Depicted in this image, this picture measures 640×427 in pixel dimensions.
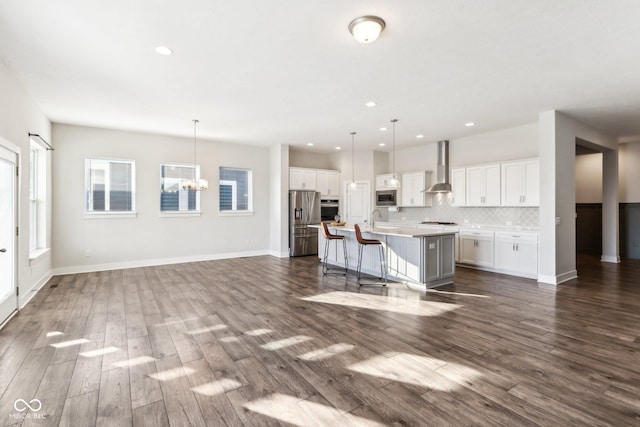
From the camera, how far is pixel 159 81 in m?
4.02

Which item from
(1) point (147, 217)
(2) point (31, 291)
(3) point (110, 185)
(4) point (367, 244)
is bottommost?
(2) point (31, 291)

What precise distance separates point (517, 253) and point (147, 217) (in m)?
7.35

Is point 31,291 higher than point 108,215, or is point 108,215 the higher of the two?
point 108,215

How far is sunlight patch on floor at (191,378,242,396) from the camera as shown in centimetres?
222

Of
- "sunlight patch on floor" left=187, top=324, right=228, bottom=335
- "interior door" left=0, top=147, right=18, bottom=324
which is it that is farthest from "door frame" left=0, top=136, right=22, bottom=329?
"sunlight patch on floor" left=187, top=324, right=228, bottom=335

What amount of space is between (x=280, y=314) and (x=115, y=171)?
16.9ft

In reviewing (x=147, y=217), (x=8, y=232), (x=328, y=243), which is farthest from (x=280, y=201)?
(x=8, y=232)

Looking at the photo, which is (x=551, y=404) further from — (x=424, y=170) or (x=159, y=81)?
(x=424, y=170)

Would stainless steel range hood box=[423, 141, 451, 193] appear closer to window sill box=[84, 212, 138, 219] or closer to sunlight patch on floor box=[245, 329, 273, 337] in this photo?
sunlight patch on floor box=[245, 329, 273, 337]

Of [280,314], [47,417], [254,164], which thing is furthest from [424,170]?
[47,417]

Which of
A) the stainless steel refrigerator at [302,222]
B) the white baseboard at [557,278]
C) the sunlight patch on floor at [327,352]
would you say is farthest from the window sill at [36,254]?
the white baseboard at [557,278]

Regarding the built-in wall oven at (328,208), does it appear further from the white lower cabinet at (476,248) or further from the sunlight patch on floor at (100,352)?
the sunlight patch on floor at (100,352)

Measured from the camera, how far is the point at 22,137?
13.8 ft

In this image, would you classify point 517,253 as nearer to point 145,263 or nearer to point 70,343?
point 70,343
